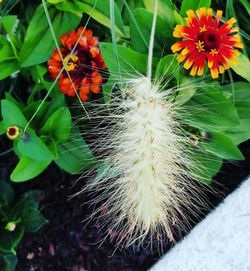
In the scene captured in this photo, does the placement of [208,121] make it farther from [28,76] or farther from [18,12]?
[18,12]

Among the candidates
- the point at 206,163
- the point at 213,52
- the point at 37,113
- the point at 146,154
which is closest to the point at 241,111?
the point at 206,163

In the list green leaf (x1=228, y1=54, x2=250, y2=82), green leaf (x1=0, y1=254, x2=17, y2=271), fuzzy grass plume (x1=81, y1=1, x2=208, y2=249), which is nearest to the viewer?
fuzzy grass plume (x1=81, y1=1, x2=208, y2=249)

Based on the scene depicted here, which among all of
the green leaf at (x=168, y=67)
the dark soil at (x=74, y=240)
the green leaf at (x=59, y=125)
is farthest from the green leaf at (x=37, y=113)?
the green leaf at (x=168, y=67)

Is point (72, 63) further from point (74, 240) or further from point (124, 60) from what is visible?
point (74, 240)

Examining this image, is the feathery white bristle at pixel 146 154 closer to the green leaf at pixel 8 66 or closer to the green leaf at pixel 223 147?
the green leaf at pixel 223 147

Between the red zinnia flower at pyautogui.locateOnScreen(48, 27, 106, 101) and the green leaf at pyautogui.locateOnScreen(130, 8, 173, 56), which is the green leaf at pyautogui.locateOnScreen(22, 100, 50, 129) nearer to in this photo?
the red zinnia flower at pyautogui.locateOnScreen(48, 27, 106, 101)

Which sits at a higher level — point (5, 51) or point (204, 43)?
point (204, 43)

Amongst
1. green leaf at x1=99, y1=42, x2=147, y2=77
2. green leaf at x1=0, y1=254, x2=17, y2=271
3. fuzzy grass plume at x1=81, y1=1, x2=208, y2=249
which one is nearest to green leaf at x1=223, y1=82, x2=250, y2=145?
fuzzy grass plume at x1=81, y1=1, x2=208, y2=249
